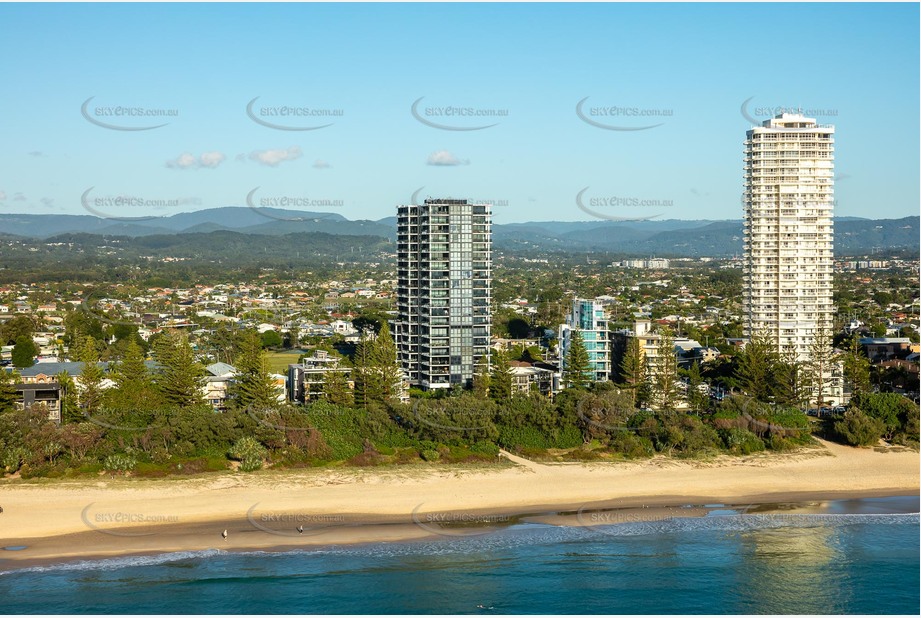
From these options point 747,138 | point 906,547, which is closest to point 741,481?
point 906,547

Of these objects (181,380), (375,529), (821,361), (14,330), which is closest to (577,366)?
(821,361)

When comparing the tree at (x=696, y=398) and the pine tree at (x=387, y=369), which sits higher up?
the pine tree at (x=387, y=369)

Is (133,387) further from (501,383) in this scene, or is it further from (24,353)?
(24,353)

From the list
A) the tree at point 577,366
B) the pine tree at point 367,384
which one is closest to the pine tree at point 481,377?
the tree at point 577,366

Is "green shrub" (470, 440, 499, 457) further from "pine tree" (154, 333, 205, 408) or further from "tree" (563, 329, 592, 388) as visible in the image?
"pine tree" (154, 333, 205, 408)

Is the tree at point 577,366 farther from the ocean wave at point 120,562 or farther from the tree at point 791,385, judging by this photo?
the ocean wave at point 120,562

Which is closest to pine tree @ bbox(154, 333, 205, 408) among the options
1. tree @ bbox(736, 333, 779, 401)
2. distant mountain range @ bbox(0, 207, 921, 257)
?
tree @ bbox(736, 333, 779, 401)

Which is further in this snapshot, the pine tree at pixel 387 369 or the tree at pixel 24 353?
the tree at pixel 24 353
